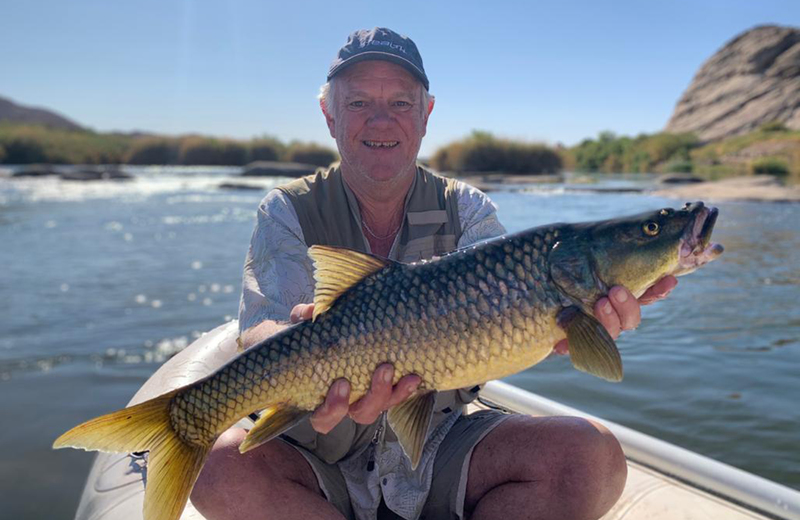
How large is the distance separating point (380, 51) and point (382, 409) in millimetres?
1873

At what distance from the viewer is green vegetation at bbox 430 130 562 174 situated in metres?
42.4

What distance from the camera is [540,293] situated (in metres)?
2.27

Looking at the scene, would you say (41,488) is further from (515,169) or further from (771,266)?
(515,169)

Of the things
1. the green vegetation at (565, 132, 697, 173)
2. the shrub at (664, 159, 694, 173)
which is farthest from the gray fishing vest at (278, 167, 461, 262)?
the green vegetation at (565, 132, 697, 173)

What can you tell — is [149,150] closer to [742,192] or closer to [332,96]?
[742,192]

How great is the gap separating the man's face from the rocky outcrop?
76.8 m

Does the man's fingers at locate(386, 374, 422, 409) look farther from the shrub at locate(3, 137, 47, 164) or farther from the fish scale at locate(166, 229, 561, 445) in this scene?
the shrub at locate(3, 137, 47, 164)

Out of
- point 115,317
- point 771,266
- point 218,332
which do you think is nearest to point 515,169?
point 771,266

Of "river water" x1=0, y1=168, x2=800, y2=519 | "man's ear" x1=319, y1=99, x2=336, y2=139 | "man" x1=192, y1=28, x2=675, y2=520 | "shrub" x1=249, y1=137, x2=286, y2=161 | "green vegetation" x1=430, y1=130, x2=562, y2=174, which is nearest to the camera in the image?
"man" x1=192, y1=28, x2=675, y2=520

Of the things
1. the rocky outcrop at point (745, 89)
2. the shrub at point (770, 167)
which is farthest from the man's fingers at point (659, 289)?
the rocky outcrop at point (745, 89)

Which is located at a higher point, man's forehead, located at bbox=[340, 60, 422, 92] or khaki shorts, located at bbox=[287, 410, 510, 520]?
man's forehead, located at bbox=[340, 60, 422, 92]

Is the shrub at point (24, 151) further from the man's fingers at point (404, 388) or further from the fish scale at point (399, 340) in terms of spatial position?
the man's fingers at point (404, 388)

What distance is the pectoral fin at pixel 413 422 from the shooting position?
244 cm

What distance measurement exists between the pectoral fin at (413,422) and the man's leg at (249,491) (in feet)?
1.50
